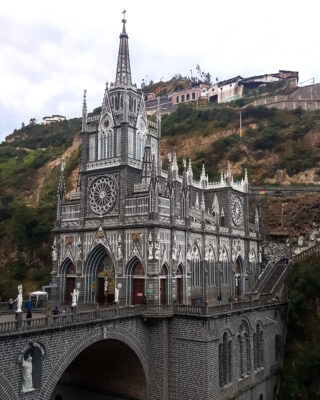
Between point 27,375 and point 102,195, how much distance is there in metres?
17.9

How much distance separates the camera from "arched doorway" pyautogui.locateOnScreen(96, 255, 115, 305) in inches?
1357

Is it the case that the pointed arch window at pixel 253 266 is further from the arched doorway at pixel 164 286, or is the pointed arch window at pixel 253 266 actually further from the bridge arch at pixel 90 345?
the bridge arch at pixel 90 345

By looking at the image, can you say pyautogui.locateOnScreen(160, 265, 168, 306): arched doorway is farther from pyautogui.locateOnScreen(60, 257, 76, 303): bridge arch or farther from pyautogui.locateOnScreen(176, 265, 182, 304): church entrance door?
pyautogui.locateOnScreen(60, 257, 76, 303): bridge arch

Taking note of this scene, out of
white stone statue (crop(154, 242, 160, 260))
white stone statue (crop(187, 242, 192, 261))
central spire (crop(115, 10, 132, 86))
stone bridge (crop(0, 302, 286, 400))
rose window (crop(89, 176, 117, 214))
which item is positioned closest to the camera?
stone bridge (crop(0, 302, 286, 400))

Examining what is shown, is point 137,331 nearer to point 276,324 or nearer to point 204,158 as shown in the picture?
point 276,324

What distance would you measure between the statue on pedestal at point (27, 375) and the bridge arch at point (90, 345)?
2.98 feet

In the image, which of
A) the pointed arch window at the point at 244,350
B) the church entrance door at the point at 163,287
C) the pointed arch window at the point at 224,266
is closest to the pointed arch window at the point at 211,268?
the pointed arch window at the point at 224,266

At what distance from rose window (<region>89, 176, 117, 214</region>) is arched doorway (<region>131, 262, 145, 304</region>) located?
18.9 feet

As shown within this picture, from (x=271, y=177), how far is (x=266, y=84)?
154 feet

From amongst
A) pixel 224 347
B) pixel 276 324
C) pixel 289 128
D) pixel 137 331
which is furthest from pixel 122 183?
pixel 289 128

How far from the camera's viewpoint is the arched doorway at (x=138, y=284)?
106ft

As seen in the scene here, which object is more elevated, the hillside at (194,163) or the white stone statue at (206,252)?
the hillside at (194,163)

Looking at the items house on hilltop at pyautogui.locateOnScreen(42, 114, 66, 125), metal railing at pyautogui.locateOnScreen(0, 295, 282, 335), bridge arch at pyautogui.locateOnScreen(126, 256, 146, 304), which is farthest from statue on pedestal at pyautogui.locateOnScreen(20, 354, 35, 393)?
house on hilltop at pyautogui.locateOnScreen(42, 114, 66, 125)

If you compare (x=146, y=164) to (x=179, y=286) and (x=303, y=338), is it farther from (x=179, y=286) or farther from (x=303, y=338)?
A: (x=303, y=338)
